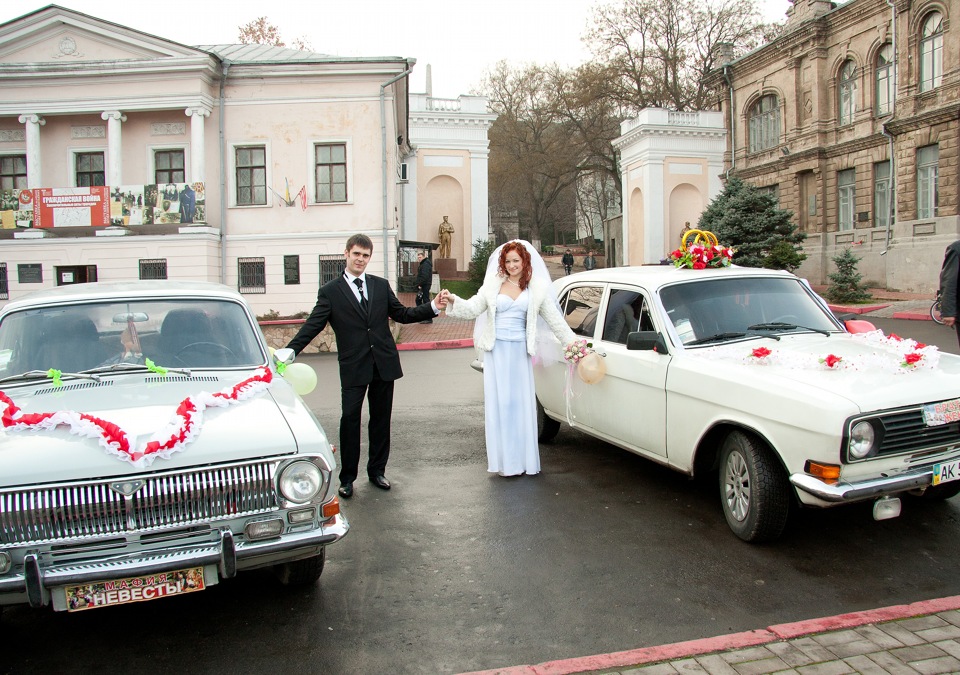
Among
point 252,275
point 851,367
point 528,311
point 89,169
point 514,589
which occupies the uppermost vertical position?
point 89,169

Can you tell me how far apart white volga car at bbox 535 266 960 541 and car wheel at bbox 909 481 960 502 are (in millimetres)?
17

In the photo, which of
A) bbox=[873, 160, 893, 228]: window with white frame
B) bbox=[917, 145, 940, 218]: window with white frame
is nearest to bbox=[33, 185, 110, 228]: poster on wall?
bbox=[917, 145, 940, 218]: window with white frame

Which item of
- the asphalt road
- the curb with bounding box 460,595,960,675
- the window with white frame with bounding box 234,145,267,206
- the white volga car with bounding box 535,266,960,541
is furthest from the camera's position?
the window with white frame with bounding box 234,145,267,206

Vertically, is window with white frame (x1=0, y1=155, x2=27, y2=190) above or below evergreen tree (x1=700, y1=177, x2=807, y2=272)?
above

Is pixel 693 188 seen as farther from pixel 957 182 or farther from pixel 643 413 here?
pixel 643 413

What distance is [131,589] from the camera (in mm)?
3496

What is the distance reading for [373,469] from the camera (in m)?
6.46

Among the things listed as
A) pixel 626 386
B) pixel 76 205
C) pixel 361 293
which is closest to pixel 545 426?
pixel 626 386

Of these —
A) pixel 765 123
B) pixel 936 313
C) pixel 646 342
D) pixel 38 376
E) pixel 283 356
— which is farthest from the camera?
pixel 765 123

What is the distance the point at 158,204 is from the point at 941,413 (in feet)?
85.9

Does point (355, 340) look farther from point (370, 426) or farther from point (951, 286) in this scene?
point (951, 286)

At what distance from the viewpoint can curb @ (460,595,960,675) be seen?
3.44 meters

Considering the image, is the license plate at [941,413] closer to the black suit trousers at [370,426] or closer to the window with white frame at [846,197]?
the black suit trousers at [370,426]

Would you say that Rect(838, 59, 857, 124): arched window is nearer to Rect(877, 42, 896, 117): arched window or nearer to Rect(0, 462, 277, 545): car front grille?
Rect(877, 42, 896, 117): arched window
